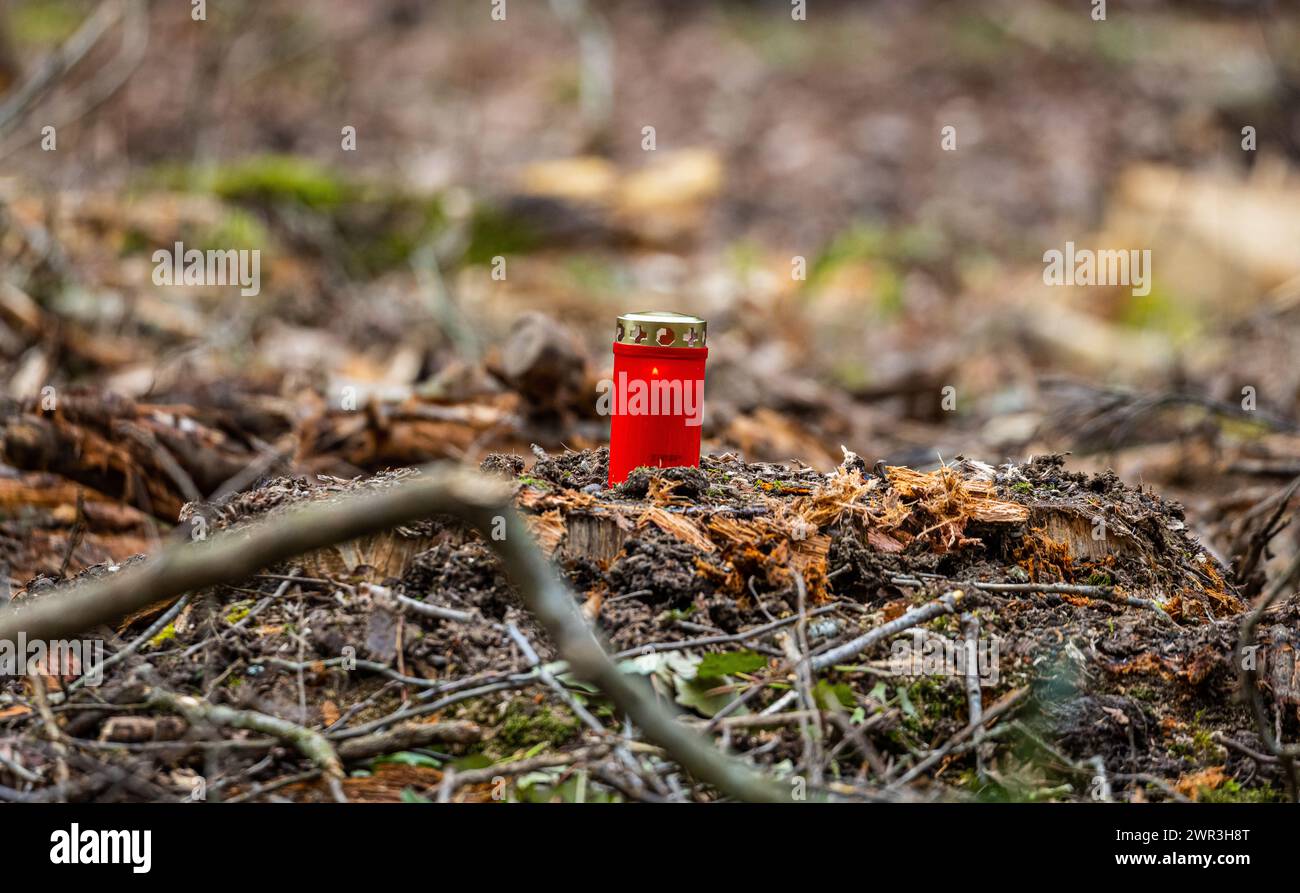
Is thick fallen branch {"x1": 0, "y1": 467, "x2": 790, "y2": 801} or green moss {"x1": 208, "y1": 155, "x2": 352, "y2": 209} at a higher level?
green moss {"x1": 208, "y1": 155, "x2": 352, "y2": 209}

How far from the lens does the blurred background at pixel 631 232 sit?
4.65 metres

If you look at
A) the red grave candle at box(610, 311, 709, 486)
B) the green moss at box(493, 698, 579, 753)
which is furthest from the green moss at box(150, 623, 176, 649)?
the red grave candle at box(610, 311, 709, 486)

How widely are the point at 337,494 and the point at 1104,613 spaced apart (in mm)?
1756

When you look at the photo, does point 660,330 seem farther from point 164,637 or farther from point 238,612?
point 164,637

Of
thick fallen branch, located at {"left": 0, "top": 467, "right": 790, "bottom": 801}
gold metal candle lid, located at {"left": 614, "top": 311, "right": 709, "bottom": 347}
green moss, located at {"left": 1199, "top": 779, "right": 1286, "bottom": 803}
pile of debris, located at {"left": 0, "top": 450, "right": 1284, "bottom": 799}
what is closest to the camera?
thick fallen branch, located at {"left": 0, "top": 467, "right": 790, "bottom": 801}

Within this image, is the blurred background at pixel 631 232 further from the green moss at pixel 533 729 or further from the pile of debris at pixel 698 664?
the green moss at pixel 533 729

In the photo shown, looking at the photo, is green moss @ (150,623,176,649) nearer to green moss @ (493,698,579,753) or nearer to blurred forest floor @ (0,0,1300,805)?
green moss @ (493,698,579,753)

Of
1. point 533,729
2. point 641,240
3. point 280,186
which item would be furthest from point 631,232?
point 533,729

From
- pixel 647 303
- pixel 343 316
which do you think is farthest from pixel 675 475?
pixel 647 303

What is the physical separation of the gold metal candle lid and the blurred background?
5.42ft

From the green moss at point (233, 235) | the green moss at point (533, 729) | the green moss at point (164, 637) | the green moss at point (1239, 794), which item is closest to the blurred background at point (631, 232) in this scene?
the green moss at point (233, 235)

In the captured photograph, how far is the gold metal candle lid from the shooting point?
282cm
